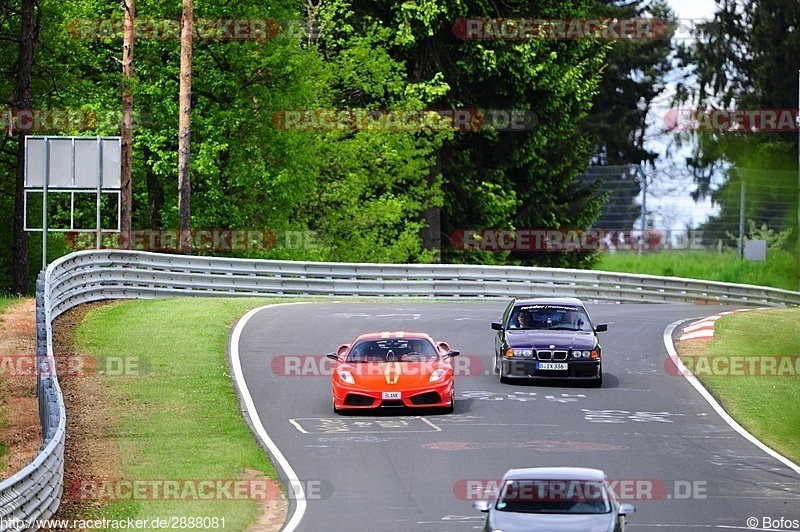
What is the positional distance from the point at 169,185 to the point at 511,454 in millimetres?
33085

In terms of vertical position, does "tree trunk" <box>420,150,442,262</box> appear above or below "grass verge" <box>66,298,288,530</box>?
above

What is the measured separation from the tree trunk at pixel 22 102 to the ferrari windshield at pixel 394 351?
56.5ft

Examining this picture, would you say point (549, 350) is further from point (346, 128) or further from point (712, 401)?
point (346, 128)

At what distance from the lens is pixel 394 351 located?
22.9 metres

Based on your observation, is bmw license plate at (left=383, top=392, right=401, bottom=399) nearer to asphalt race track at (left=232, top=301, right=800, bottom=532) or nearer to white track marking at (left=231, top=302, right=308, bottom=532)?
asphalt race track at (left=232, top=301, right=800, bottom=532)

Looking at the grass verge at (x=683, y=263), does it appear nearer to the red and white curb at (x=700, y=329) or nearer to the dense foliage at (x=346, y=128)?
the dense foliage at (x=346, y=128)

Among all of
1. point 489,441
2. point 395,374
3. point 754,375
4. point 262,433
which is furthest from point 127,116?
point 489,441

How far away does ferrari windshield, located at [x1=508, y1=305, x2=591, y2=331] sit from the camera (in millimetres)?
25656

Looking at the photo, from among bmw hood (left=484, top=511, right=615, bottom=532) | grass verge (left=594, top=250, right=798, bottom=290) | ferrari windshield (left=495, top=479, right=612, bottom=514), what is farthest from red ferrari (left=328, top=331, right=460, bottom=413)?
grass verge (left=594, top=250, right=798, bottom=290)

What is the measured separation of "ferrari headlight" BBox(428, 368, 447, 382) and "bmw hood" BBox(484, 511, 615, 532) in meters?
8.88

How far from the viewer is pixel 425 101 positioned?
168 feet

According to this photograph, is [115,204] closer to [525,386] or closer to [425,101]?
[425,101]

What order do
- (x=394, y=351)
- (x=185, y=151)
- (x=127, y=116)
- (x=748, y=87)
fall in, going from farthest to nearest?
1. (x=185, y=151)
2. (x=127, y=116)
3. (x=394, y=351)
4. (x=748, y=87)

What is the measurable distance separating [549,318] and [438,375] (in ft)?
14.1
